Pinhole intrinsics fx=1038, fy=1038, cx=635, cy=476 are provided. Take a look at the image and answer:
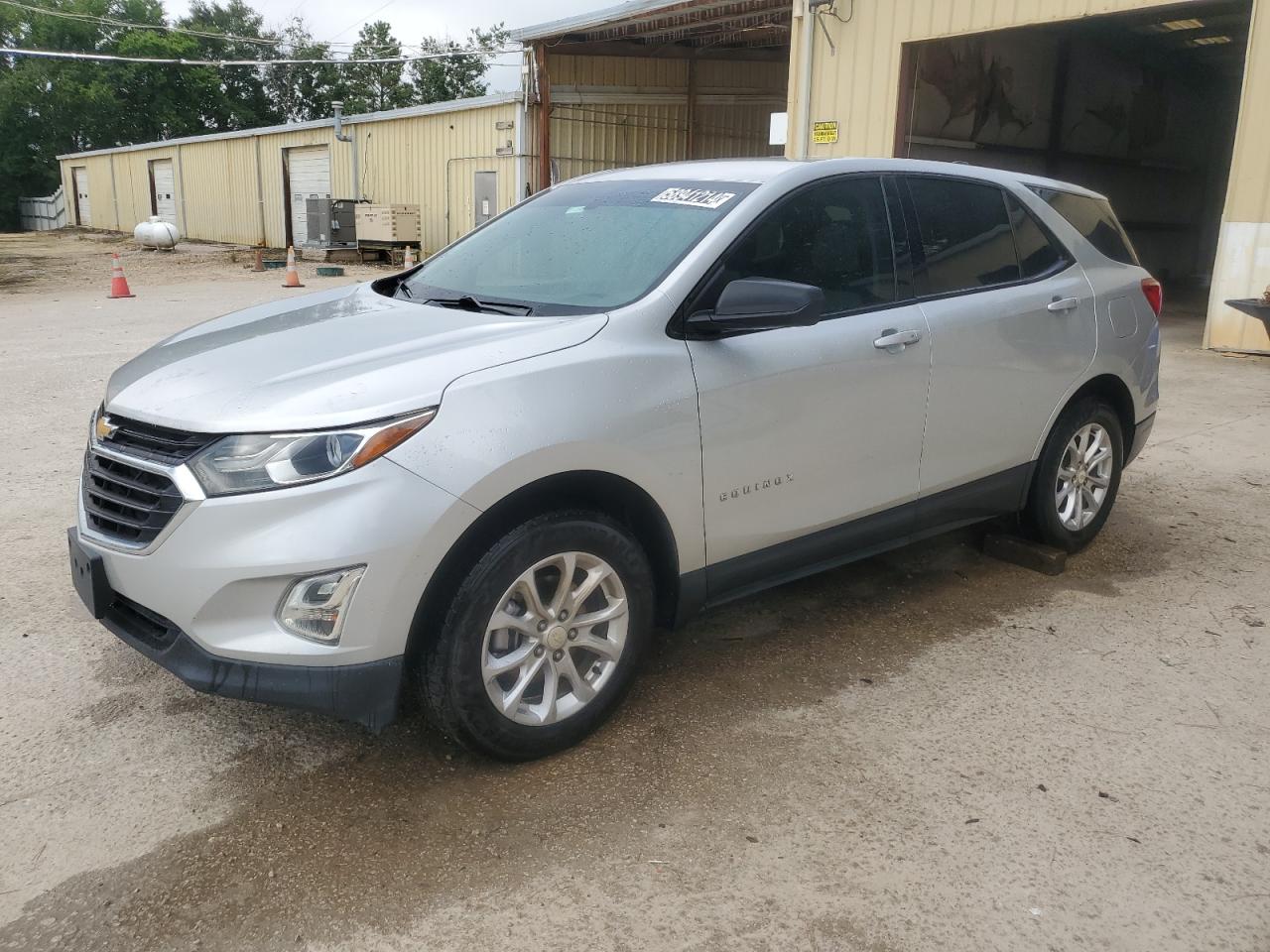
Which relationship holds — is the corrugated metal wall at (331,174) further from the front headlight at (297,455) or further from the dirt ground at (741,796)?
the front headlight at (297,455)

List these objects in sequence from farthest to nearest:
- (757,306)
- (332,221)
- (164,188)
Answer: (164,188), (332,221), (757,306)

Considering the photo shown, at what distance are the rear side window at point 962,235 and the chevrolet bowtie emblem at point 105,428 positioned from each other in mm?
2824

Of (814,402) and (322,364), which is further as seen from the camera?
(814,402)

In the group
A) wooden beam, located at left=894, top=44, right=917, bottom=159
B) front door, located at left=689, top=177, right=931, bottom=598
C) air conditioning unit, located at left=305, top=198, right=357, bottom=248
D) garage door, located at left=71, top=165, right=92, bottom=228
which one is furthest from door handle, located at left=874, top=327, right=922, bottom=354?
garage door, located at left=71, top=165, right=92, bottom=228

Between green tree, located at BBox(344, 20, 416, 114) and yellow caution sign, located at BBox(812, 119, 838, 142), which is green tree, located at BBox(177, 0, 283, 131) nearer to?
green tree, located at BBox(344, 20, 416, 114)

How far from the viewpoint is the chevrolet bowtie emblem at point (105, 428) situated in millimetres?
2959

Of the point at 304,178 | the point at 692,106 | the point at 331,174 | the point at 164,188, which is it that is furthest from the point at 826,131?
the point at 164,188

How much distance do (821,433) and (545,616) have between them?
46.6 inches

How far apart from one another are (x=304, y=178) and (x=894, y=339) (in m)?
30.4

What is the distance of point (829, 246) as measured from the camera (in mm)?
3678

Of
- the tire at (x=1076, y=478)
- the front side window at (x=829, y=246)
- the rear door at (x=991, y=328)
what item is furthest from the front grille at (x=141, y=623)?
the tire at (x=1076, y=478)

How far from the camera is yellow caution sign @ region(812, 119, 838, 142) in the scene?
1443cm

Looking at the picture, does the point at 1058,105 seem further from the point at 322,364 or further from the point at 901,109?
the point at 322,364

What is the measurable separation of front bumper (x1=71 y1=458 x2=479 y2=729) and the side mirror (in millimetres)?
1018
